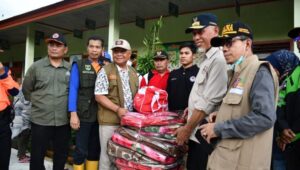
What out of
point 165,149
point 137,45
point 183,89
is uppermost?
point 137,45

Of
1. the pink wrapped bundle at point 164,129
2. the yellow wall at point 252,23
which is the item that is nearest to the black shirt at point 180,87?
the pink wrapped bundle at point 164,129

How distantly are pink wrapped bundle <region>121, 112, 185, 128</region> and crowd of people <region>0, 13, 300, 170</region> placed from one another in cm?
14

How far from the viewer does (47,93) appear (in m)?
3.54

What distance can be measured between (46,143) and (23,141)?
261cm

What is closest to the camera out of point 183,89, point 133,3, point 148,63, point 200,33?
point 200,33

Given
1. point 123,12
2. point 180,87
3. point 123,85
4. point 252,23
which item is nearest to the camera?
point 180,87

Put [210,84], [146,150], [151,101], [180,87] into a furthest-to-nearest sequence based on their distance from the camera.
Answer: [180,87]
[151,101]
[146,150]
[210,84]

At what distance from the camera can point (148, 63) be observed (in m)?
4.84

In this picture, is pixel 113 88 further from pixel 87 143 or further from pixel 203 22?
pixel 203 22

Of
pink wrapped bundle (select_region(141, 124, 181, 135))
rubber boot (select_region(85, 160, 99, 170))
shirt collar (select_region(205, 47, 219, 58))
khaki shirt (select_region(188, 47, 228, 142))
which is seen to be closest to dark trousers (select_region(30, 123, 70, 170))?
rubber boot (select_region(85, 160, 99, 170))

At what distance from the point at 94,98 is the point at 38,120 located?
683 millimetres

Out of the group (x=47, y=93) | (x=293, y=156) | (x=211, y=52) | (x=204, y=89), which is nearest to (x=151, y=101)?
(x=204, y=89)

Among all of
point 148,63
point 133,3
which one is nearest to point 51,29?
point 133,3

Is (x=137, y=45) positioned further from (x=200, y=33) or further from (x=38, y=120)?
(x=200, y=33)
